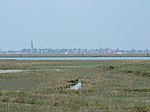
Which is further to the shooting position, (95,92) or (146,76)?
(146,76)

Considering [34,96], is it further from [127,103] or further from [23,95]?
[127,103]

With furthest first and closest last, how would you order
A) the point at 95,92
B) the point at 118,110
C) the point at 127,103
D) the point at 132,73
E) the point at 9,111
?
the point at 132,73 → the point at 95,92 → the point at 127,103 → the point at 118,110 → the point at 9,111

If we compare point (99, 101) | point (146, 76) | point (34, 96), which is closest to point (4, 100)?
point (34, 96)

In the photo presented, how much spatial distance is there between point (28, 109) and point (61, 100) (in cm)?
300

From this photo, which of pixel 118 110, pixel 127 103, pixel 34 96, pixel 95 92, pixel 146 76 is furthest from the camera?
pixel 146 76

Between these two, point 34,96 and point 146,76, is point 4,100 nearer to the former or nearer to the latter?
point 34,96

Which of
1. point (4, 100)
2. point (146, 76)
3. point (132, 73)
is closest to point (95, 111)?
point (4, 100)

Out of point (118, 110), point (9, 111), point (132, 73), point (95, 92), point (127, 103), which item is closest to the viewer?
point (9, 111)

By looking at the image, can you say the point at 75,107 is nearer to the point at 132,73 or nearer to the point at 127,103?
the point at 127,103

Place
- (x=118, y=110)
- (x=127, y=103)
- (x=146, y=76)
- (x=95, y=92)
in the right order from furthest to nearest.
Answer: (x=146, y=76) → (x=95, y=92) → (x=127, y=103) → (x=118, y=110)

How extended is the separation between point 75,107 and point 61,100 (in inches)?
67.7

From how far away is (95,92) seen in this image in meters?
23.9

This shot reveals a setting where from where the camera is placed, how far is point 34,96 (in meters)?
19.9

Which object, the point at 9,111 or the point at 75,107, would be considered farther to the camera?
the point at 75,107
